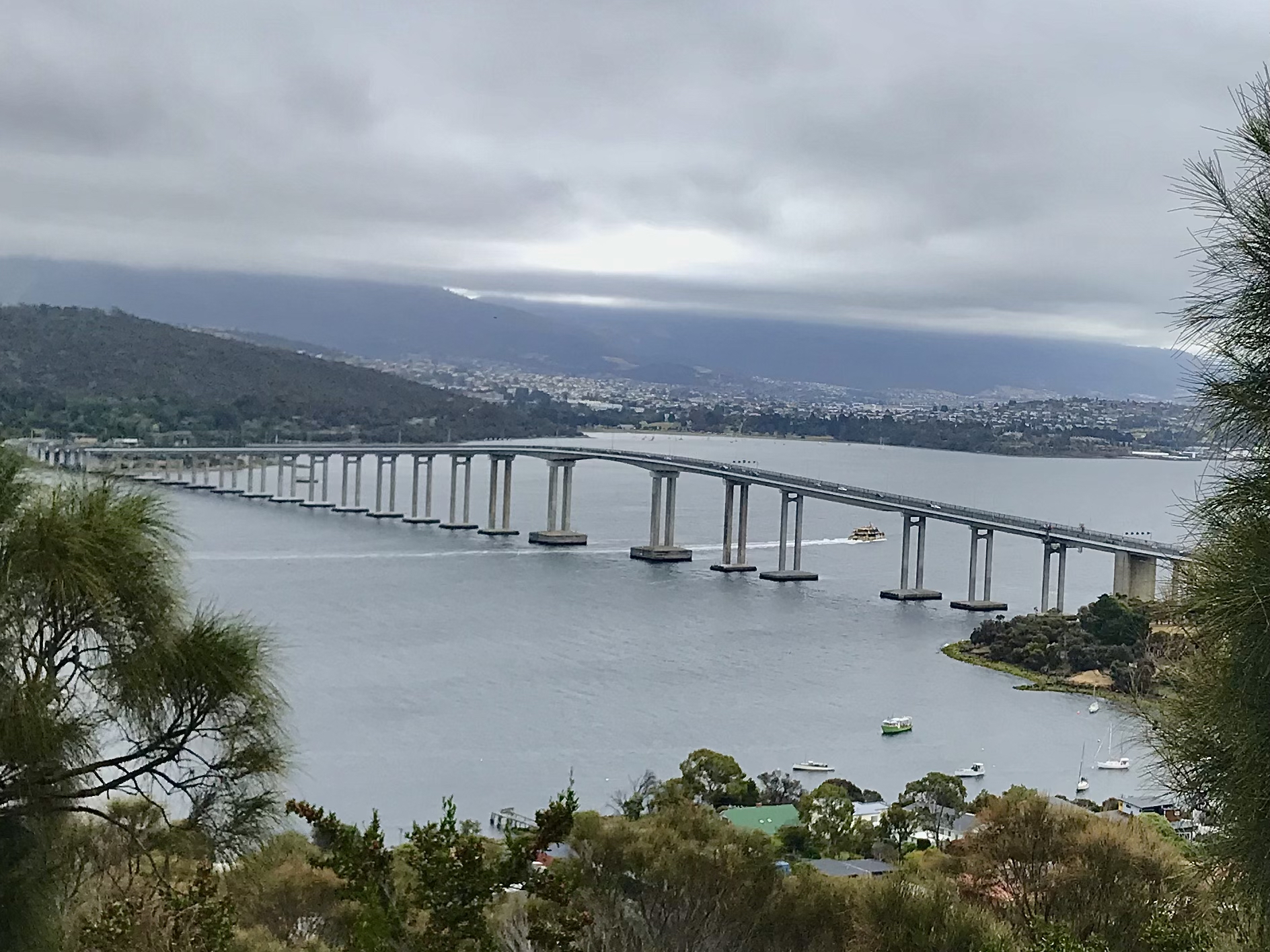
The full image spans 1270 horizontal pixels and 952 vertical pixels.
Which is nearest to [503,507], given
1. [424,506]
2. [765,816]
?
[424,506]

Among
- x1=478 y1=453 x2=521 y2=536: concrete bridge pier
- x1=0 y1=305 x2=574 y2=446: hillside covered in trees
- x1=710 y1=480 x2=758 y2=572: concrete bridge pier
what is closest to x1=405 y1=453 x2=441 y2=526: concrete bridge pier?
x1=478 y1=453 x2=521 y2=536: concrete bridge pier

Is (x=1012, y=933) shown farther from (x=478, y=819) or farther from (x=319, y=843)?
(x=478, y=819)

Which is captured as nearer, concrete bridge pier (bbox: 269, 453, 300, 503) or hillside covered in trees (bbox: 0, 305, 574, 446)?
concrete bridge pier (bbox: 269, 453, 300, 503)

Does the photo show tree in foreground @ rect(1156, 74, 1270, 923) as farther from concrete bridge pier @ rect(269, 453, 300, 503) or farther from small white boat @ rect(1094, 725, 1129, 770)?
concrete bridge pier @ rect(269, 453, 300, 503)

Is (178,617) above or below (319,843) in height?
above

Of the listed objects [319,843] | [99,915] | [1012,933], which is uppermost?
[99,915]

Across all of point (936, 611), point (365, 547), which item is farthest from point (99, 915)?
point (365, 547)

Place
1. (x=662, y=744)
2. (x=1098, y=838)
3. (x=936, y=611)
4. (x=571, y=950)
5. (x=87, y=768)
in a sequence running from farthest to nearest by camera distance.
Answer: (x=936, y=611), (x=662, y=744), (x=1098, y=838), (x=571, y=950), (x=87, y=768)
